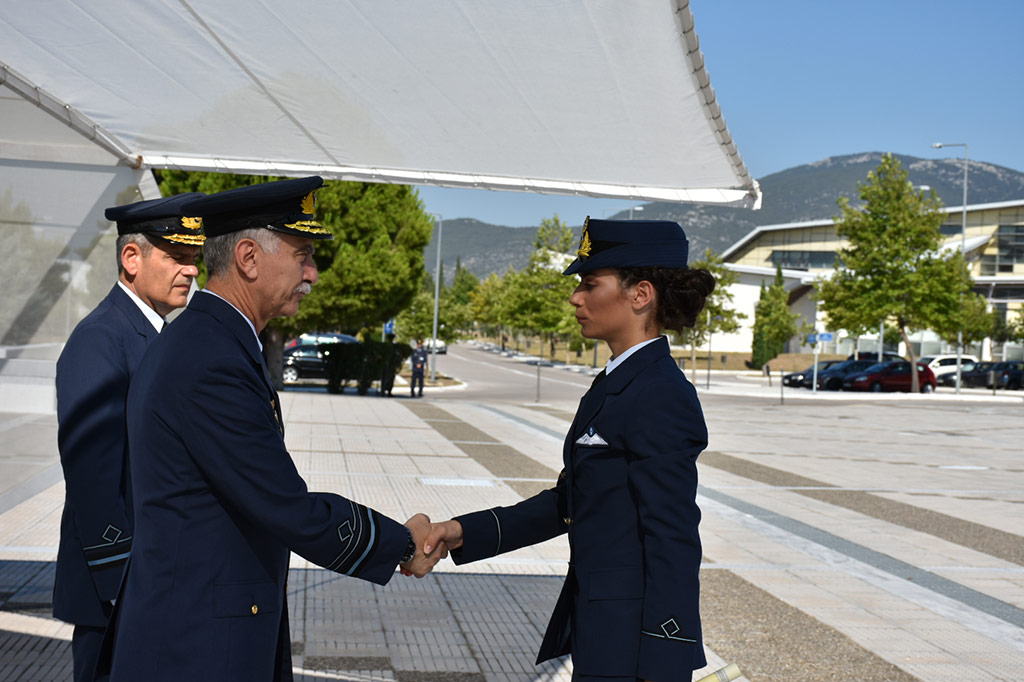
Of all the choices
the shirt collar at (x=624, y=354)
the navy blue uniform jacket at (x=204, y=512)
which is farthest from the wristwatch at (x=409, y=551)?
the shirt collar at (x=624, y=354)

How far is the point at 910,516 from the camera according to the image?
10234 millimetres

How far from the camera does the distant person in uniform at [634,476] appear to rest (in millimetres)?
2424

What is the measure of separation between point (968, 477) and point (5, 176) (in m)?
13.1

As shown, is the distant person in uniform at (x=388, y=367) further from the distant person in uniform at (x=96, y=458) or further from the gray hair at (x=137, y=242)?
the distant person in uniform at (x=96, y=458)

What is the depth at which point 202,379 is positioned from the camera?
2.15 metres

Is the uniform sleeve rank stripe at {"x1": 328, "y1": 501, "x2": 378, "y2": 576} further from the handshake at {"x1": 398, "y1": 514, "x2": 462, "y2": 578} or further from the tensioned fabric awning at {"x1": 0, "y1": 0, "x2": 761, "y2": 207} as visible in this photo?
the tensioned fabric awning at {"x1": 0, "y1": 0, "x2": 761, "y2": 207}

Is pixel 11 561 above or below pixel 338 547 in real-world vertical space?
below

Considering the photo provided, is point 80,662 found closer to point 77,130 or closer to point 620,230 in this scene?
point 620,230

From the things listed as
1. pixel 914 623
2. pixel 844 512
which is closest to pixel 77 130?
pixel 914 623

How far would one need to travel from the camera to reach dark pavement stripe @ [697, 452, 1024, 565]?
8750 mm

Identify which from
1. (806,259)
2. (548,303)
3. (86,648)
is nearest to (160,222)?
(86,648)

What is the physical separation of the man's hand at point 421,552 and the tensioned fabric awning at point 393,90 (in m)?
2.03

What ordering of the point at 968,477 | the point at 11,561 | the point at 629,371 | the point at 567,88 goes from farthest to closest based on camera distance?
1. the point at 968,477
2. the point at 11,561
3. the point at 567,88
4. the point at 629,371

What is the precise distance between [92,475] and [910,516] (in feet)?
30.6
